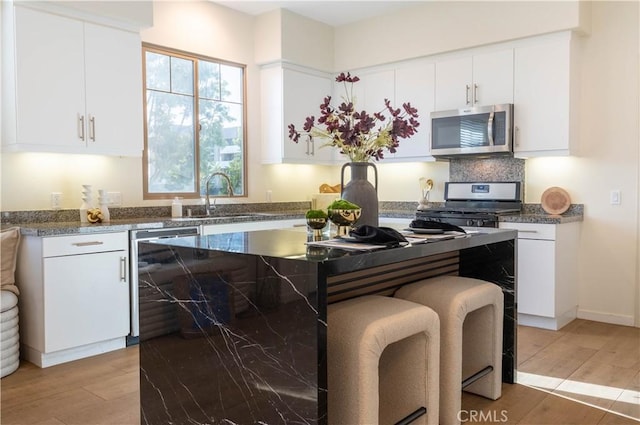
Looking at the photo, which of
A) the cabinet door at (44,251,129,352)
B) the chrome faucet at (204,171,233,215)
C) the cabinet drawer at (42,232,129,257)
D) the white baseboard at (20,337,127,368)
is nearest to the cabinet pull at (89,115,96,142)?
the cabinet drawer at (42,232,129,257)

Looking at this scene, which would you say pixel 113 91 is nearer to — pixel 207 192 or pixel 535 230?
pixel 207 192

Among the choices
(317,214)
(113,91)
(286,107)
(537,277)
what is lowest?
(537,277)

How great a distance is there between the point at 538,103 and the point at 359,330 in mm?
3276

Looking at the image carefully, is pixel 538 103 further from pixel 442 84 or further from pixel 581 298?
pixel 581 298

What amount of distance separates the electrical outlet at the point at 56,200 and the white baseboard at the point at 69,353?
101 centimetres

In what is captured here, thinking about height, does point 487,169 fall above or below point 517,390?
above

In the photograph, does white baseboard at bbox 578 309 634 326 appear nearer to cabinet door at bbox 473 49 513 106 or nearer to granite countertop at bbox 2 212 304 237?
cabinet door at bbox 473 49 513 106

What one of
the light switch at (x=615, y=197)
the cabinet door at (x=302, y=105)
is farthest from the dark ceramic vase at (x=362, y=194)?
the light switch at (x=615, y=197)

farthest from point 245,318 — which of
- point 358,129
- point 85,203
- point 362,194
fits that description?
point 85,203

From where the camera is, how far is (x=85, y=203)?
383cm

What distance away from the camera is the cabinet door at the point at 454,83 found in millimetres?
4727

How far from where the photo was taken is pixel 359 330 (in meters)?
1.82

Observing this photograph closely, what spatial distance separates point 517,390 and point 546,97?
2.51 meters

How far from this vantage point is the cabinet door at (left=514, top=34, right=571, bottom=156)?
165 inches
